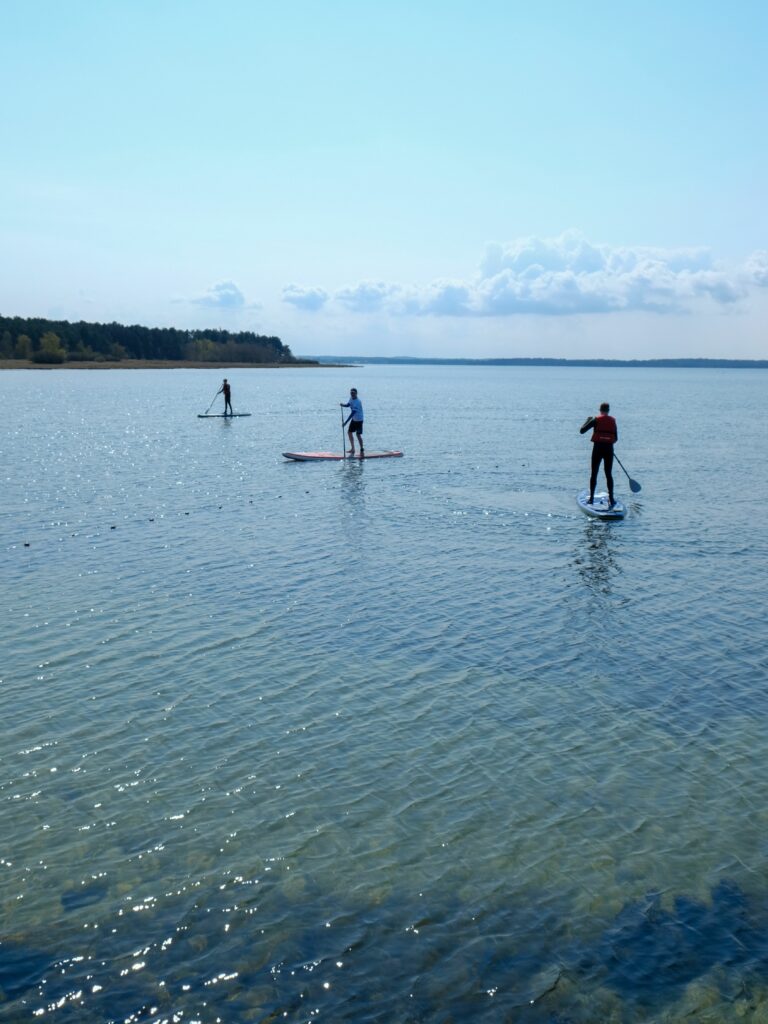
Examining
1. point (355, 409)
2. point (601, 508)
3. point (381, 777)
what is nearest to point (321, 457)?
point (355, 409)

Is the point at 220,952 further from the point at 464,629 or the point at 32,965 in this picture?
the point at 464,629

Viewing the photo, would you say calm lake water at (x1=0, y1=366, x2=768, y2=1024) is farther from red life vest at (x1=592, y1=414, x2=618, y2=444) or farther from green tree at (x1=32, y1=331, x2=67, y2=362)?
green tree at (x1=32, y1=331, x2=67, y2=362)

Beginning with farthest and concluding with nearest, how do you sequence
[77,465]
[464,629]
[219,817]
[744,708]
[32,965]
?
[77,465], [464,629], [744,708], [219,817], [32,965]

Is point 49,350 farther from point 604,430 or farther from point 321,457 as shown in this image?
point 604,430

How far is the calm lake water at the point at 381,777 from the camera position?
6082 millimetres

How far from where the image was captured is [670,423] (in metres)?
64.2

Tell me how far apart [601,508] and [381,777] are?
16451mm

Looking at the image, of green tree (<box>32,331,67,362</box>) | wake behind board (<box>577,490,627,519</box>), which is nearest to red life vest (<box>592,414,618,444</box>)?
wake behind board (<box>577,490,627,519</box>)

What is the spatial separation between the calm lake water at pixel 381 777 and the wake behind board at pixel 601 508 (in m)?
2.44

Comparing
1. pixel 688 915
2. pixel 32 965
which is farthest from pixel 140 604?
pixel 688 915

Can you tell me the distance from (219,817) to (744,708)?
621 centimetres

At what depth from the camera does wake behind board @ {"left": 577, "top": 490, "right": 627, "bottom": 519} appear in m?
23.5

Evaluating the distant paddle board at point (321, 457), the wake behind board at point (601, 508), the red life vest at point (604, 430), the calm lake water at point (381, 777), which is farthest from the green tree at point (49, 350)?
the red life vest at point (604, 430)

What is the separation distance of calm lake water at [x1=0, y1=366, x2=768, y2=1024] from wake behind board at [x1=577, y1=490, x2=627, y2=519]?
244 cm
